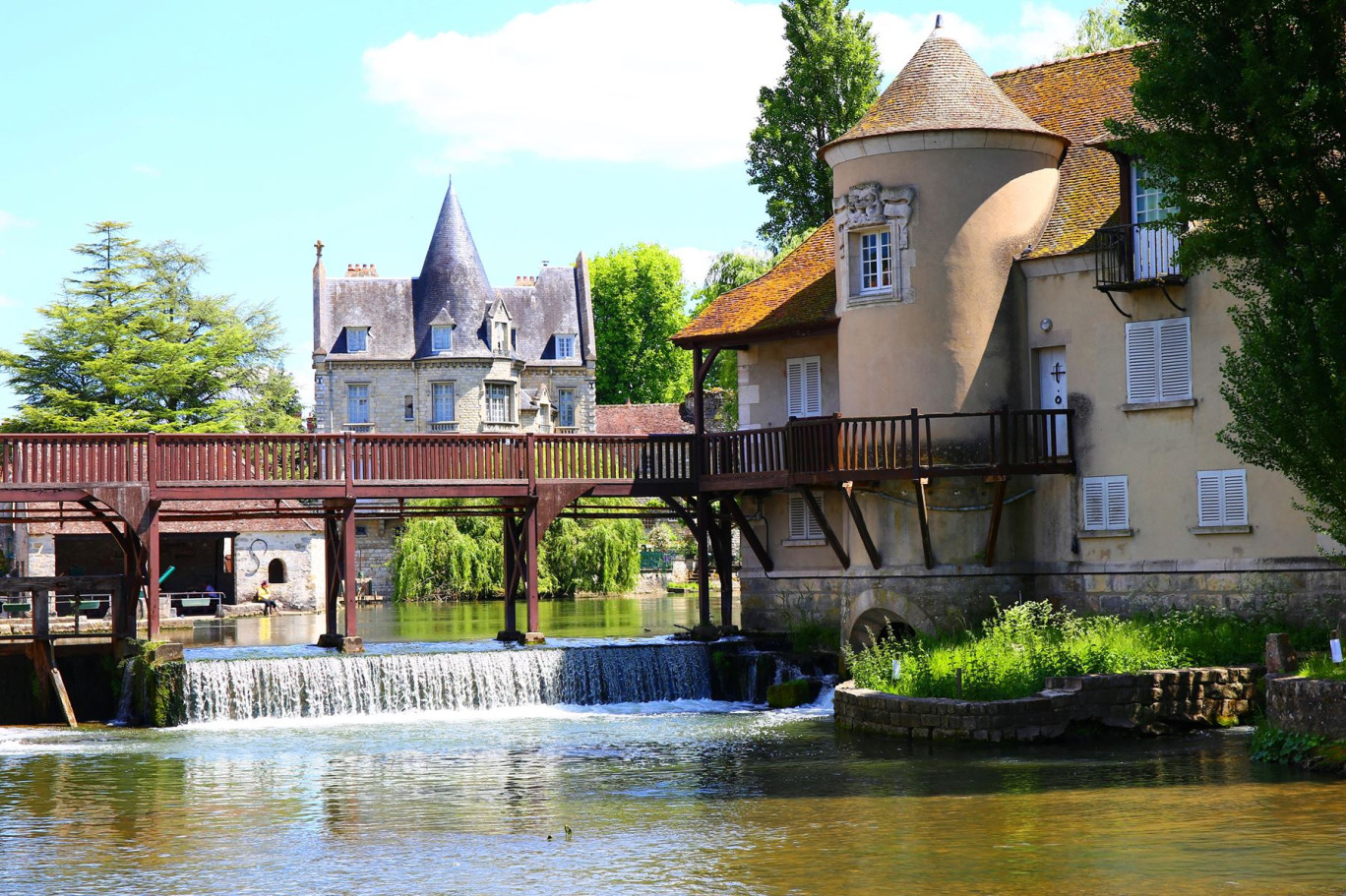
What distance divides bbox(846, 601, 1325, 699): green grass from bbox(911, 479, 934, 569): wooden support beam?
1547mm

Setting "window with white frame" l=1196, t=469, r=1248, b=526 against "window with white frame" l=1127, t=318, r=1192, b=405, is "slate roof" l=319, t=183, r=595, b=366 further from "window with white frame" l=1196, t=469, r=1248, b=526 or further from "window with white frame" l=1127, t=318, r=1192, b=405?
"window with white frame" l=1196, t=469, r=1248, b=526

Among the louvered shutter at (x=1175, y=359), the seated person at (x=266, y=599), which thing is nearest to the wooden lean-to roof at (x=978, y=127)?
the louvered shutter at (x=1175, y=359)

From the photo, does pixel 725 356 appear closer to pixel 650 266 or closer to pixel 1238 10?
pixel 1238 10

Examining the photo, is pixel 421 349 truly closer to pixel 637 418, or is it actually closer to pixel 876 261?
pixel 637 418

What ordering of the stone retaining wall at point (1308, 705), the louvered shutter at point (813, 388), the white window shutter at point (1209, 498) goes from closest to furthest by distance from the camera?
the stone retaining wall at point (1308, 705)
the white window shutter at point (1209, 498)
the louvered shutter at point (813, 388)

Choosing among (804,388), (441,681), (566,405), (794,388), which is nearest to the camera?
(441,681)

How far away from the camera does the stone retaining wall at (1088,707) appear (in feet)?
66.5

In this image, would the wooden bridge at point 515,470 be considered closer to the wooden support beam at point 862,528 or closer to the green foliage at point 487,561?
the wooden support beam at point 862,528

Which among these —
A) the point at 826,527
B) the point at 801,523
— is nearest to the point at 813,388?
the point at 801,523

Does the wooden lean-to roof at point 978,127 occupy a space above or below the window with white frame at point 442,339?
below

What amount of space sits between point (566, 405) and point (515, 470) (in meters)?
43.9

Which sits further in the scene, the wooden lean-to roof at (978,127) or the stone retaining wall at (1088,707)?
the wooden lean-to roof at (978,127)

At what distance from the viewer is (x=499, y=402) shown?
69.4 meters

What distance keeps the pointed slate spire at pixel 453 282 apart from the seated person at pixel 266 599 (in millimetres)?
16108
